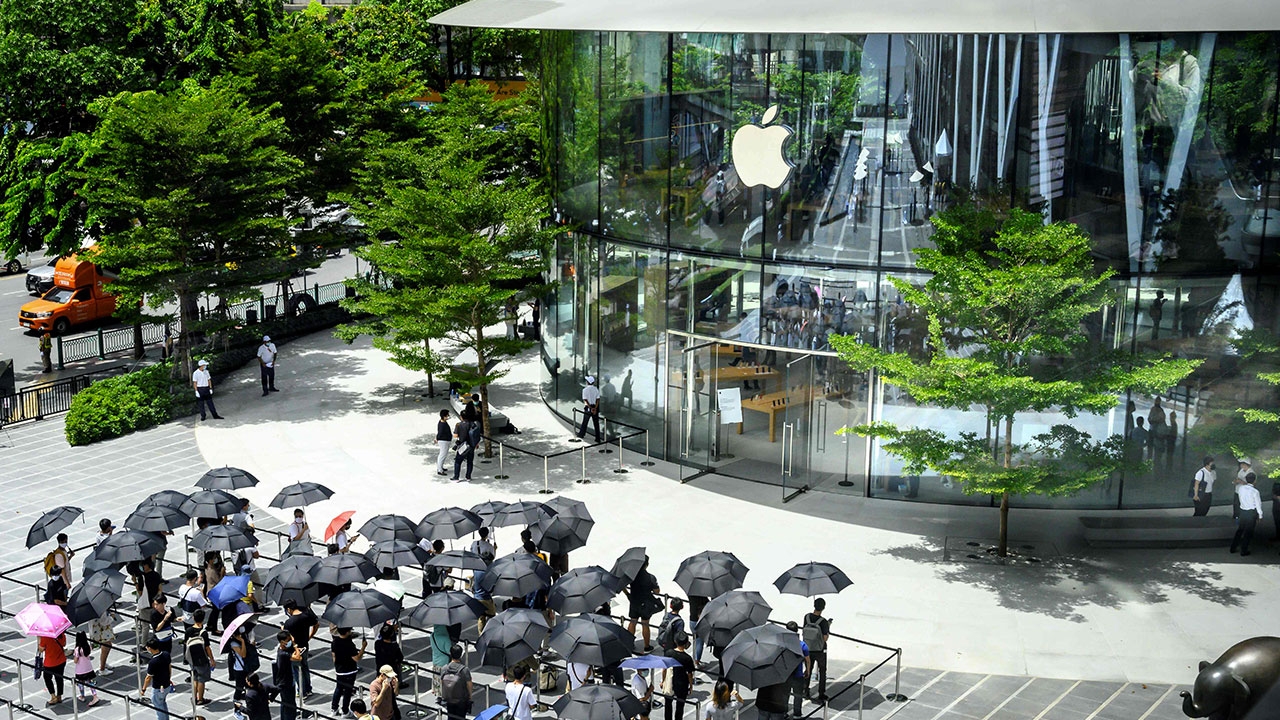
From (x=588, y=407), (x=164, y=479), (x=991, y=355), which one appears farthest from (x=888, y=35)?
(x=164, y=479)

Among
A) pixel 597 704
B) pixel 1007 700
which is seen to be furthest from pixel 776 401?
pixel 597 704

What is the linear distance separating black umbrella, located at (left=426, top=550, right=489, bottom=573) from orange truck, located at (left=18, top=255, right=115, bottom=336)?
26217mm

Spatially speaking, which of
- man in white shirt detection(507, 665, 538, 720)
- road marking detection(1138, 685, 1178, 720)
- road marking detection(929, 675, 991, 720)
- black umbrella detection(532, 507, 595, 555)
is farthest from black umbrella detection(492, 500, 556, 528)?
road marking detection(1138, 685, 1178, 720)

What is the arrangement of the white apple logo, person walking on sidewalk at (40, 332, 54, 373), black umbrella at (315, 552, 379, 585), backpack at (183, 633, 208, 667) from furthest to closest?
person walking on sidewalk at (40, 332, 54, 373), the white apple logo, black umbrella at (315, 552, 379, 585), backpack at (183, 633, 208, 667)

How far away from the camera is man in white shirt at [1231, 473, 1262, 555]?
78.0 ft

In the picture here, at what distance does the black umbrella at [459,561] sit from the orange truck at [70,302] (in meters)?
26.2

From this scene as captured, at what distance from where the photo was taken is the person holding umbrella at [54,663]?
1789 cm

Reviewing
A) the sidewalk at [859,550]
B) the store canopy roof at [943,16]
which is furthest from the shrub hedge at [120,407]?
the store canopy roof at [943,16]

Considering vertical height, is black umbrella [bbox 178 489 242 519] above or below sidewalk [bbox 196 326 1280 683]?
above

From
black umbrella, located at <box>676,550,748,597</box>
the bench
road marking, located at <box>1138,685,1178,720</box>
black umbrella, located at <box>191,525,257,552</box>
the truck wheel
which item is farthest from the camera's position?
the truck wheel

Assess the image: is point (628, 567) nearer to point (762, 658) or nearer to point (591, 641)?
point (591, 641)

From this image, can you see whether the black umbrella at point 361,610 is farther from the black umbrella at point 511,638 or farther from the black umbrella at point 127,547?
the black umbrella at point 127,547

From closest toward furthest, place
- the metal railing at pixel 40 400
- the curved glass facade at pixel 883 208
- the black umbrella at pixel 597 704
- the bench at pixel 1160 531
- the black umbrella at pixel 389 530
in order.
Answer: the black umbrella at pixel 597 704 → the black umbrella at pixel 389 530 → the curved glass facade at pixel 883 208 → the bench at pixel 1160 531 → the metal railing at pixel 40 400

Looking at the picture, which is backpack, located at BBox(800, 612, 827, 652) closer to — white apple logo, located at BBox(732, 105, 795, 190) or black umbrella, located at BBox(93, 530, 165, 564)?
black umbrella, located at BBox(93, 530, 165, 564)
